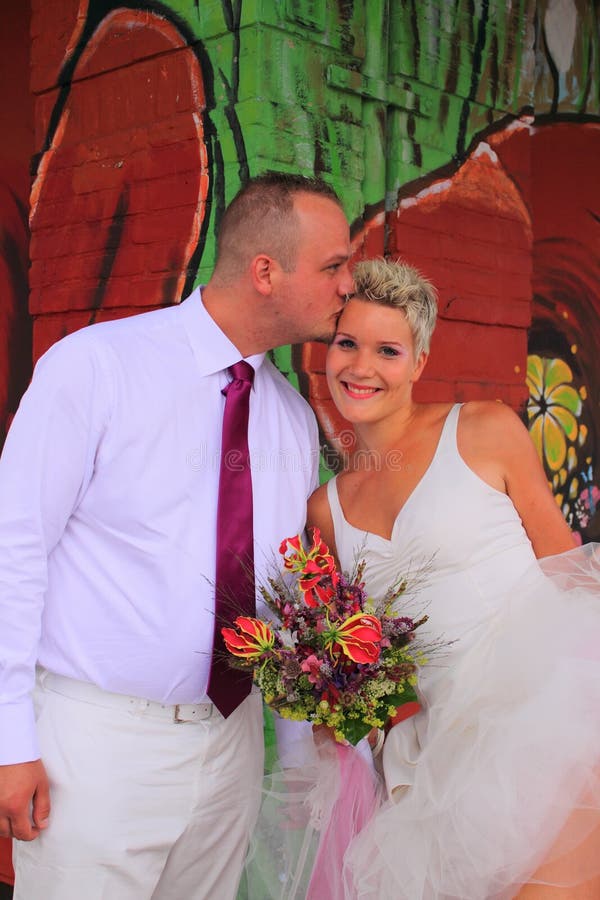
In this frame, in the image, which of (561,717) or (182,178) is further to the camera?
(182,178)

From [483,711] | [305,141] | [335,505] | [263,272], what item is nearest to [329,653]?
[483,711]

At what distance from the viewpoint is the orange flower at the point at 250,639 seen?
244 cm

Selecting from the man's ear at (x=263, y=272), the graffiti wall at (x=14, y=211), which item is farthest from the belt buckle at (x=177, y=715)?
the graffiti wall at (x=14, y=211)

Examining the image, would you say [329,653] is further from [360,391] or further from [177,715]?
[360,391]

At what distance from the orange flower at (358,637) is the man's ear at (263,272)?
3.25 ft

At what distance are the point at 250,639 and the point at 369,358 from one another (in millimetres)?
955

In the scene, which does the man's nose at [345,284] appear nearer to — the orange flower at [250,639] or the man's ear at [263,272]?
the man's ear at [263,272]

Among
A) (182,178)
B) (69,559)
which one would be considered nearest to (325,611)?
(69,559)

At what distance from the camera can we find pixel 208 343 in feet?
9.27

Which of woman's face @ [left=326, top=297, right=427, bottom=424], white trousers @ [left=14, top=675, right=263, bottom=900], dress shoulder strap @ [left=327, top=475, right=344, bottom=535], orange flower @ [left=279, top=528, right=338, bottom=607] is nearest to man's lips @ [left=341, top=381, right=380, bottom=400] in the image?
woman's face @ [left=326, top=297, right=427, bottom=424]

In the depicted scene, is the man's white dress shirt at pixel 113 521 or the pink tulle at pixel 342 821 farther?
the pink tulle at pixel 342 821

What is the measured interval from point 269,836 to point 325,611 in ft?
2.67

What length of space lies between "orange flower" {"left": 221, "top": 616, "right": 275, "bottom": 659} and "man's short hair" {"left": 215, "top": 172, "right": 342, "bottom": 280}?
102cm

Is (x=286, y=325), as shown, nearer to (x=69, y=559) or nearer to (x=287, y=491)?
(x=287, y=491)
